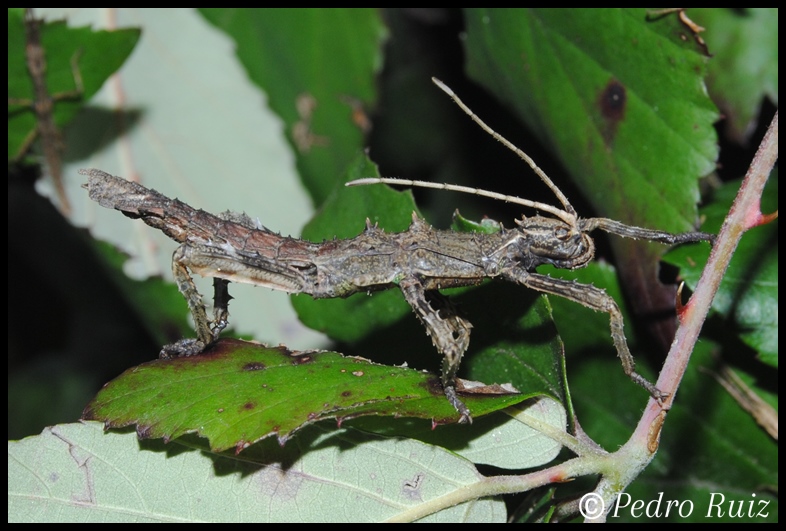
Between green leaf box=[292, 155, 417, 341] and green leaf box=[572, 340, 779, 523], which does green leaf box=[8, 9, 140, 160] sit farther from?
green leaf box=[572, 340, 779, 523]

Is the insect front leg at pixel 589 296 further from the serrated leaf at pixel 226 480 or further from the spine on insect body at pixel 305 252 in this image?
the serrated leaf at pixel 226 480

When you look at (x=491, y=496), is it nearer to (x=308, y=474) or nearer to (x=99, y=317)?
(x=308, y=474)

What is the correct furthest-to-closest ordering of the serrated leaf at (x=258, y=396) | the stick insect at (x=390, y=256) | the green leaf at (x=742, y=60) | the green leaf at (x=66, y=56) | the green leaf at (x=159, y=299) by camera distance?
1. the green leaf at (x=159, y=299)
2. the green leaf at (x=66, y=56)
3. the green leaf at (x=742, y=60)
4. the stick insect at (x=390, y=256)
5. the serrated leaf at (x=258, y=396)

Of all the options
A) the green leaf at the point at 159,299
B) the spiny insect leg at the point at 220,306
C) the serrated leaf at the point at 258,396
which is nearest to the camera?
the serrated leaf at the point at 258,396

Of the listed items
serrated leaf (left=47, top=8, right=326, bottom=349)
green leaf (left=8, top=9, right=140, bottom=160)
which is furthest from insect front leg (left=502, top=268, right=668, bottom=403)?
green leaf (left=8, top=9, right=140, bottom=160)

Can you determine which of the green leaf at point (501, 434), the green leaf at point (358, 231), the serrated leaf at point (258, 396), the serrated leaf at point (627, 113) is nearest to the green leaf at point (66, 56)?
the green leaf at point (358, 231)

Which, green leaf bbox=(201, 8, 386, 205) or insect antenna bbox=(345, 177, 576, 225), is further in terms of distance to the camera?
green leaf bbox=(201, 8, 386, 205)

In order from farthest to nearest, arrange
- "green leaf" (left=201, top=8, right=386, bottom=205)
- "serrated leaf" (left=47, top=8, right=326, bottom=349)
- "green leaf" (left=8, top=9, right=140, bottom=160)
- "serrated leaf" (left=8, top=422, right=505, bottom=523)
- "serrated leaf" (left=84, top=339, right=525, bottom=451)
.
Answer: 1. "serrated leaf" (left=47, top=8, right=326, bottom=349)
2. "green leaf" (left=201, top=8, right=386, bottom=205)
3. "green leaf" (left=8, top=9, right=140, bottom=160)
4. "serrated leaf" (left=8, top=422, right=505, bottom=523)
5. "serrated leaf" (left=84, top=339, right=525, bottom=451)

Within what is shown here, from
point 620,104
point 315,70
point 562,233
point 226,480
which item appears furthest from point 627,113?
point 315,70
